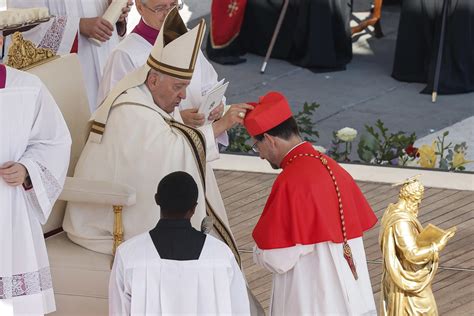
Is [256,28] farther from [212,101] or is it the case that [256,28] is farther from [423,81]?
[212,101]

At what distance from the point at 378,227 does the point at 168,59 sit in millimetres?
1839

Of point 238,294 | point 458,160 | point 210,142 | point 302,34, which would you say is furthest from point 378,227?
point 302,34

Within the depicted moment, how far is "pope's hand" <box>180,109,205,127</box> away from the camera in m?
6.04

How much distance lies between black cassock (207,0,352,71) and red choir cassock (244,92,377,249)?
5.86m

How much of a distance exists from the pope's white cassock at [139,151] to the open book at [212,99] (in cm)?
34

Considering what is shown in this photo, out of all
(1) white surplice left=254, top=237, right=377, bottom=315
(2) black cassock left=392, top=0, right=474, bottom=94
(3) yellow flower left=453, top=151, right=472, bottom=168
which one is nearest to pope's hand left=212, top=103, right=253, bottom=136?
(1) white surplice left=254, top=237, right=377, bottom=315

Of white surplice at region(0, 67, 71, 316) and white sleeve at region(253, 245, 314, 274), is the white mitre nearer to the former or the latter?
white surplice at region(0, 67, 71, 316)

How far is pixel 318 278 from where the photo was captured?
16.5 feet

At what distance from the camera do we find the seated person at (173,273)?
4.48m

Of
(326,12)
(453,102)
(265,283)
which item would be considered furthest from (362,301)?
(326,12)

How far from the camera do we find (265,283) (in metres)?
6.22

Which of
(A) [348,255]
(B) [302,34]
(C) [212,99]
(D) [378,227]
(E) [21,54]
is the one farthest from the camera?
(B) [302,34]

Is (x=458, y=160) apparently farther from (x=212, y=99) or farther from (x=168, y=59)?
(x=168, y=59)

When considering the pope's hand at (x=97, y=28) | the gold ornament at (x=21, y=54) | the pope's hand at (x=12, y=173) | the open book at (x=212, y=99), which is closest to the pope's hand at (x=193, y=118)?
the open book at (x=212, y=99)
